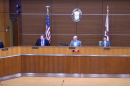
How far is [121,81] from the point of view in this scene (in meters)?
4.94

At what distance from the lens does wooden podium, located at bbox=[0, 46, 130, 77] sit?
5.36 metres

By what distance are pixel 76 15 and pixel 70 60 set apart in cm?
333

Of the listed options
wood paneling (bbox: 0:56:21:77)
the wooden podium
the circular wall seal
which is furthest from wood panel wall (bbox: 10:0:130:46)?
wood paneling (bbox: 0:56:21:77)

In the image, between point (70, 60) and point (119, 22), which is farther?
point (119, 22)

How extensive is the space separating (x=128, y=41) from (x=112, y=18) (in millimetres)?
1310

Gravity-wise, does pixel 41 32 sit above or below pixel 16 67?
above

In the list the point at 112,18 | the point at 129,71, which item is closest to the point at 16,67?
the point at 129,71

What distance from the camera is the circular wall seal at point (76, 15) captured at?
26.9ft

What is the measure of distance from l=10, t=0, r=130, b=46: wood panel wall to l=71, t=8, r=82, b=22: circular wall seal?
14cm

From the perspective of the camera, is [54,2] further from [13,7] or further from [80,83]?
[80,83]

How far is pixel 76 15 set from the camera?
8.20 meters

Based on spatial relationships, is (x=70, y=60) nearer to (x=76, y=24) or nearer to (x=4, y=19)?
(x=76, y=24)

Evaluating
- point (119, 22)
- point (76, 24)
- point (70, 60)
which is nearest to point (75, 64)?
point (70, 60)

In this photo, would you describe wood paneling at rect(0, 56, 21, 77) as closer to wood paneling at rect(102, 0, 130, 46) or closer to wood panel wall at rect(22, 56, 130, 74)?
wood panel wall at rect(22, 56, 130, 74)
